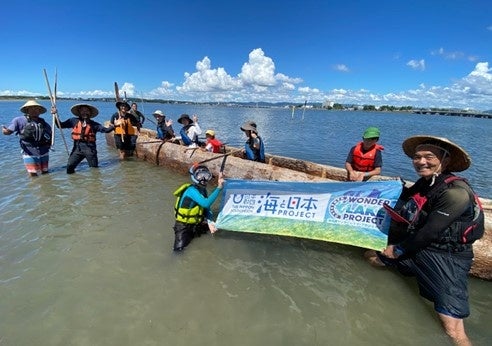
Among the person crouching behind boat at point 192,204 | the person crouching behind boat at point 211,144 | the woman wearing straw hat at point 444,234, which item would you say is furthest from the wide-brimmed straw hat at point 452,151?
the person crouching behind boat at point 211,144

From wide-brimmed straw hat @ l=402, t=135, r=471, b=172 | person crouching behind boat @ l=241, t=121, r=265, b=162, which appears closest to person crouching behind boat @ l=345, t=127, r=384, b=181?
wide-brimmed straw hat @ l=402, t=135, r=471, b=172

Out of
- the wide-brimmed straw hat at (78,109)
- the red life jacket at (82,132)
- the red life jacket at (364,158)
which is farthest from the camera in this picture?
the red life jacket at (82,132)

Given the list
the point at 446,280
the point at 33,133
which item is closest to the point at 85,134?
the point at 33,133

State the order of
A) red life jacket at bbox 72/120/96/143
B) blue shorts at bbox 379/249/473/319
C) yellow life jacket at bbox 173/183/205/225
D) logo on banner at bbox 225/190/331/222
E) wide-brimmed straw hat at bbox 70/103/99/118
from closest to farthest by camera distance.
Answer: blue shorts at bbox 379/249/473/319, logo on banner at bbox 225/190/331/222, yellow life jacket at bbox 173/183/205/225, wide-brimmed straw hat at bbox 70/103/99/118, red life jacket at bbox 72/120/96/143

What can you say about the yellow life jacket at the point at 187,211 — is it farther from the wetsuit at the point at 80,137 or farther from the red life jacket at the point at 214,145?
the wetsuit at the point at 80,137

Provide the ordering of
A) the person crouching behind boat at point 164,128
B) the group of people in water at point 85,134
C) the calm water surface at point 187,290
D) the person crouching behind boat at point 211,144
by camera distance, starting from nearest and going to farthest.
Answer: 1. the calm water surface at point 187,290
2. the group of people in water at point 85,134
3. the person crouching behind boat at point 211,144
4. the person crouching behind boat at point 164,128

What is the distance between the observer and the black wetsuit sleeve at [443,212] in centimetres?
321

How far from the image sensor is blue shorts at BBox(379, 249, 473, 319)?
3416 millimetres

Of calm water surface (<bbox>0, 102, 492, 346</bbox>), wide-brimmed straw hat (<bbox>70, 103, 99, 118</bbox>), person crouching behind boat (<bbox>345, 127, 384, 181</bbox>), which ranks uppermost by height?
wide-brimmed straw hat (<bbox>70, 103, 99, 118</bbox>)

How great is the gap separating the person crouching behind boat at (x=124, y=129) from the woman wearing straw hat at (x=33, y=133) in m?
2.57

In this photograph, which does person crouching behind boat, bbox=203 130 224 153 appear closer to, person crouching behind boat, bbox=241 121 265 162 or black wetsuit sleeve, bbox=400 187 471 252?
person crouching behind boat, bbox=241 121 265 162

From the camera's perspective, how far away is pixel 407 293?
A: 429 cm

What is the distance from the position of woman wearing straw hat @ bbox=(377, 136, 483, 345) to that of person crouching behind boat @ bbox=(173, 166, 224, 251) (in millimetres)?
3196

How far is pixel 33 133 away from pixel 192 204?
6693mm
